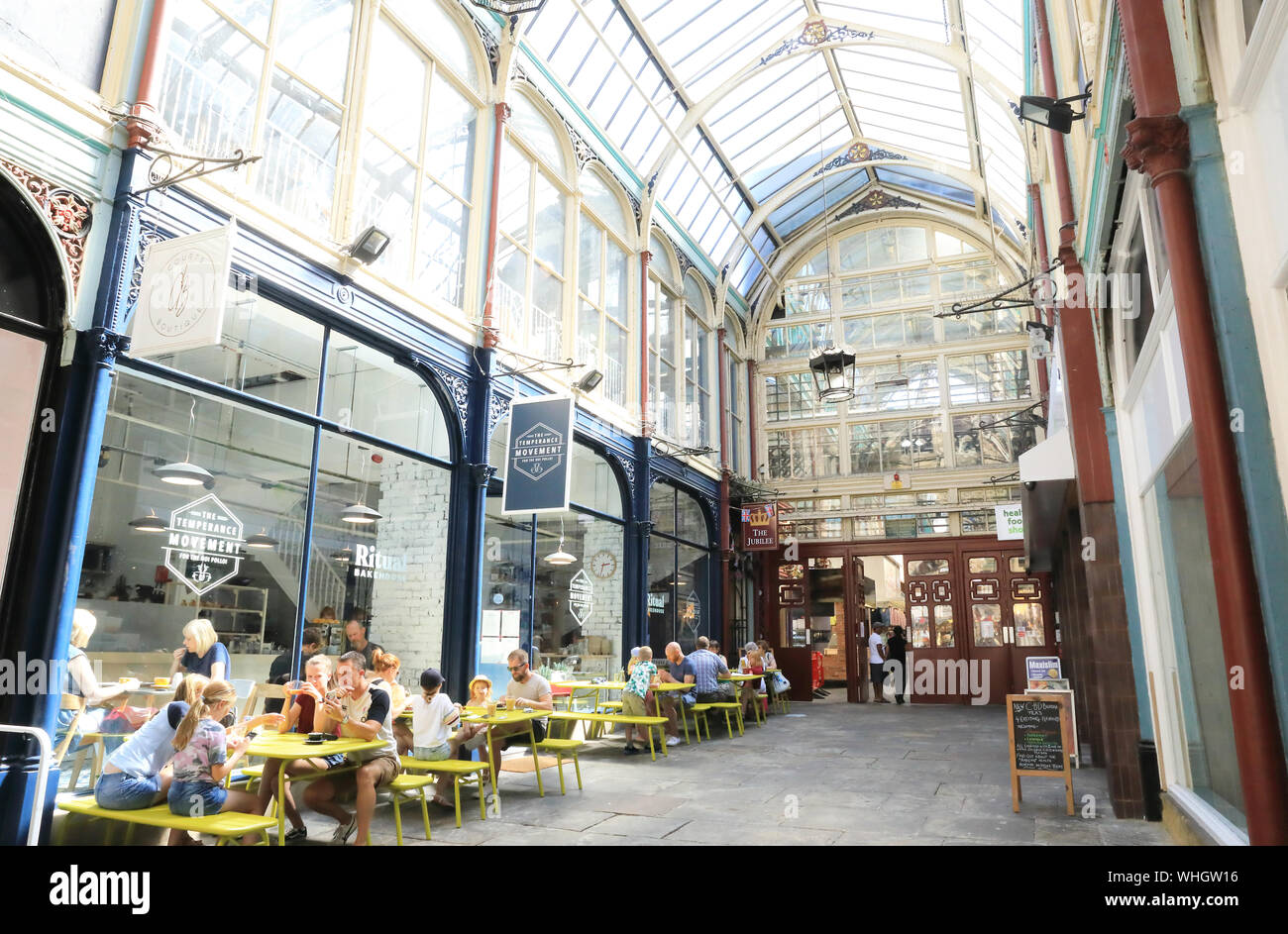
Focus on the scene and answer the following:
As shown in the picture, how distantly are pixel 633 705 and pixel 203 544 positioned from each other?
4882 mm

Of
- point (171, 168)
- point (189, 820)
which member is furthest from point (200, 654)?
point (171, 168)

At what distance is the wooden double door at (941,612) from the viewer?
16.4 m

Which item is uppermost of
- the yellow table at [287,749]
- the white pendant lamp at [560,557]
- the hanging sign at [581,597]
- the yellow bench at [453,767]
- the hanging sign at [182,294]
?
the hanging sign at [182,294]

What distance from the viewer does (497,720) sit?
6.11m

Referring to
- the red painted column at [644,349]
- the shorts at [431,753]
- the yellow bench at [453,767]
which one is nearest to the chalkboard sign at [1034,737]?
the yellow bench at [453,767]

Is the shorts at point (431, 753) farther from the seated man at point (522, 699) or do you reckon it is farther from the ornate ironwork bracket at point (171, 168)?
the ornate ironwork bracket at point (171, 168)

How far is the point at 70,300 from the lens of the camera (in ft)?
16.9

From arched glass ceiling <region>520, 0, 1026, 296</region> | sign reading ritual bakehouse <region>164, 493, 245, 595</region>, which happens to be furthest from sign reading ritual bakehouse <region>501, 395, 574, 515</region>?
arched glass ceiling <region>520, 0, 1026, 296</region>

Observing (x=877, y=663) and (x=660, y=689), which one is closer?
(x=660, y=689)

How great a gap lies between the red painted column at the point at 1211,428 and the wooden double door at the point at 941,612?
14.4 meters

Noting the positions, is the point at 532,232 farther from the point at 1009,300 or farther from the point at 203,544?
the point at 1009,300

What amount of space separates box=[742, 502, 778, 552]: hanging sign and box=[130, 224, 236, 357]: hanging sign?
1308 cm

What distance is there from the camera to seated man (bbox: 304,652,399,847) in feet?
16.3
